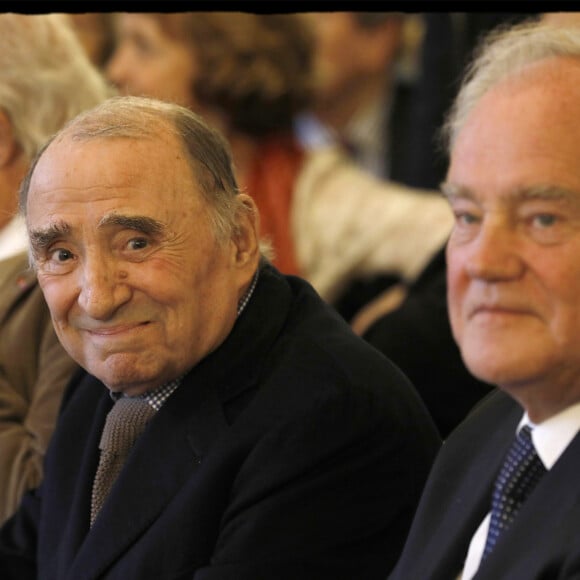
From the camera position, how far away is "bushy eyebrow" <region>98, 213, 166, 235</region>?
2182 mm

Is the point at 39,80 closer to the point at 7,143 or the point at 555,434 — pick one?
the point at 7,143

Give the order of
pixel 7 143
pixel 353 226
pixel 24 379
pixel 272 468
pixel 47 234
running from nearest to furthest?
pixel 272 468 < pixel 47 234 < pixel 24 379 < pixel 7 143 < pixel 353 226

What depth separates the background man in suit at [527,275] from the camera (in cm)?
168

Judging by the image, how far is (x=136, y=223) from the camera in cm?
220

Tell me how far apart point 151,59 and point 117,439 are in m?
2.59

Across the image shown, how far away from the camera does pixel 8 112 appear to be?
2891 mm

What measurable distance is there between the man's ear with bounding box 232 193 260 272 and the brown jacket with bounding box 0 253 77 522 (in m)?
0.57

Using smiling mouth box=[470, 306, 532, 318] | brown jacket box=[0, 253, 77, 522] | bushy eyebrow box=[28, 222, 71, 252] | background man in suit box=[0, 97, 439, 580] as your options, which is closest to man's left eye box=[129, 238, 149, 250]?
background man in suit box=[0, 97, 439, 580]

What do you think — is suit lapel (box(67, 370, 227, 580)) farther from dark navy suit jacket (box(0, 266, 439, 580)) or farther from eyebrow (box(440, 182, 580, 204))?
eyebrow (box(440, 182, 580, 204))

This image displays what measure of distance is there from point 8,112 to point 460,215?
4.65 ft

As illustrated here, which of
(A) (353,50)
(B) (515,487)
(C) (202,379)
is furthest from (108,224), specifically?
(A) (353,50)

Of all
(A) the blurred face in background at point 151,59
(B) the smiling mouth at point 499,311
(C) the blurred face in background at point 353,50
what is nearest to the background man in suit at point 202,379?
(B) the smiling mouth at point 499,311

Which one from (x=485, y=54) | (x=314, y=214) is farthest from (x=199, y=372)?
(x=314, y=214)

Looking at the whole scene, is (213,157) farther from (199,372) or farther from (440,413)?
(440,413)
